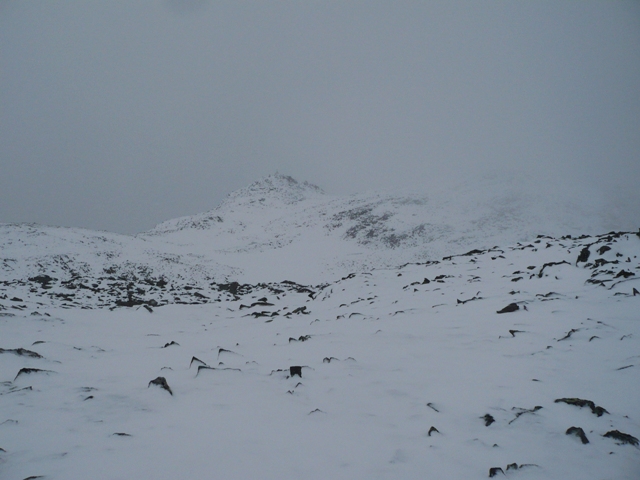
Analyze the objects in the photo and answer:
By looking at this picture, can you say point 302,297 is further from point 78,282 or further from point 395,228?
point 395,228

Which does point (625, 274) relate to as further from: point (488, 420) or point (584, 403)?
point (488, 420)

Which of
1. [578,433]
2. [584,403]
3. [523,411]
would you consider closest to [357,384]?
[523,411]

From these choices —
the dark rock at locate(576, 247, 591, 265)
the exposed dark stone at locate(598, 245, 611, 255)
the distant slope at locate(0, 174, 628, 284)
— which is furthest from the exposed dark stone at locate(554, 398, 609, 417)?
the distant slope at locate(0, 174, 628, 284)

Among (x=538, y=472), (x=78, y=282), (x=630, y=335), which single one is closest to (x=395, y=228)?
(x=78, y=282)

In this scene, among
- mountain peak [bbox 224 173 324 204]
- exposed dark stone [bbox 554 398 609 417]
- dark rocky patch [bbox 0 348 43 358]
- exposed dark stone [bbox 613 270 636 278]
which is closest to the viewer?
exposed dark stone [bbox 554 398 609 417]

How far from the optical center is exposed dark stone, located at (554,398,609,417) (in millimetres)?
3072

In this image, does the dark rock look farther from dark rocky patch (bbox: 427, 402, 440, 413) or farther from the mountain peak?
the mountain peak

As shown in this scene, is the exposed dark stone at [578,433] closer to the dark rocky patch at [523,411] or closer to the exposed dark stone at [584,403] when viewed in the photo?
the dark rocky patch at [523,411]

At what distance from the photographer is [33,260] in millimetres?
20797

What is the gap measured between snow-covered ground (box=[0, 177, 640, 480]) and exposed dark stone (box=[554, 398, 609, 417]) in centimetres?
2

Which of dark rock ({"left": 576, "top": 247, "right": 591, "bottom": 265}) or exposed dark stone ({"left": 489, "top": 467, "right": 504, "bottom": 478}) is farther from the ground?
dark rock ({"left": 576, "top": 247, "right": 591, "bottom": 265})

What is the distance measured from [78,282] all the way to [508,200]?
5398 cm

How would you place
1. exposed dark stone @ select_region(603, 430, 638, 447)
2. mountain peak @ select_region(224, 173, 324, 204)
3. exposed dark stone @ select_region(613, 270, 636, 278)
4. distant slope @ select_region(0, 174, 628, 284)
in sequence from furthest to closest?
1. mountain peak @ select_region(224, 173, 324, 204)
2. distant slope @ select_region(0, 174, 628, 284)
3. exposed dark stone @ select_region(613, 270, 636, 278)
4. exposed dark stone @ select_region(603, 430, 638, 447)

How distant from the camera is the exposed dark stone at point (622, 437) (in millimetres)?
2604
